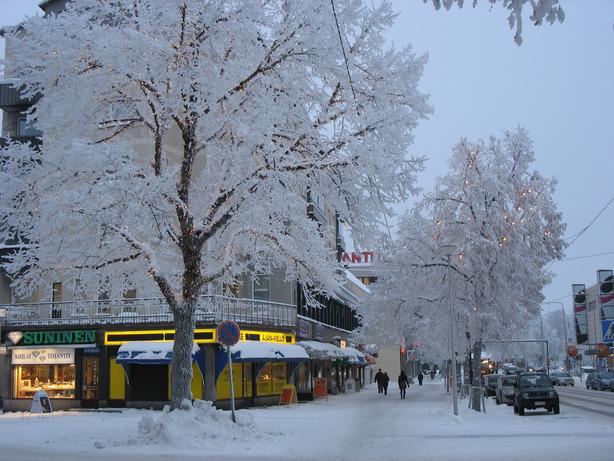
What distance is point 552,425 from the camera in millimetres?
21672

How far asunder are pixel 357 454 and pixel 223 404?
667 inches

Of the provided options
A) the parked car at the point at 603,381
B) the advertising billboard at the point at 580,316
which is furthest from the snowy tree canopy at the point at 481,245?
the advertising billboard at the point at 580,316

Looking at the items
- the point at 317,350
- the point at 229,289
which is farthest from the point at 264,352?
the point at 229,289

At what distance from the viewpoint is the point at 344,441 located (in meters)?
17.4

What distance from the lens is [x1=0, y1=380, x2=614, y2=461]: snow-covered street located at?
14.6 metres

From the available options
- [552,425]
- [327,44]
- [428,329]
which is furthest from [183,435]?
[428,329]

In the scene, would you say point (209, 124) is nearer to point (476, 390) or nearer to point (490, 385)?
point (476, 390)

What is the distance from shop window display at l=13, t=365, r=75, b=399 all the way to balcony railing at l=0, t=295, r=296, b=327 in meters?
2.19

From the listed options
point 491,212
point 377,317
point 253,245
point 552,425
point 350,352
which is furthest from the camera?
point 350,352

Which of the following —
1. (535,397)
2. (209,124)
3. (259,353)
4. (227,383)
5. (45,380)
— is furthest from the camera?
(45,380)

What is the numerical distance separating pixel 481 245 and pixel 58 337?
19226 mm

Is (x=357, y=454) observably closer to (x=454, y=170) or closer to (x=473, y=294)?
(x=473, y=294)

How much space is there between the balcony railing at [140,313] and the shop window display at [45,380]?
86.1 inches

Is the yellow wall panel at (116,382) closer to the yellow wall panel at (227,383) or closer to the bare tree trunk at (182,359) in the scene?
the yellow wall panel at (227,383)
